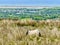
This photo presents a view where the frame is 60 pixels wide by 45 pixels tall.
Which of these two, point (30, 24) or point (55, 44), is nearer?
point (55, 44)

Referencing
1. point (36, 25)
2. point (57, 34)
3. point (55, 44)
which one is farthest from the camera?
point (36, 25)

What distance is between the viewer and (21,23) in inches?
506

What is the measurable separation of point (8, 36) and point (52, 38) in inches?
55.9

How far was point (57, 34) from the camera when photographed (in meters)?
9.23

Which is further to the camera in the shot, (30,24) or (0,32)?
(30,24)

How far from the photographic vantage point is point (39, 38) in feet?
27.9

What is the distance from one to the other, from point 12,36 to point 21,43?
0.98 meters

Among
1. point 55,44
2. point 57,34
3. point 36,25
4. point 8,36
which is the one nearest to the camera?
point 55,44

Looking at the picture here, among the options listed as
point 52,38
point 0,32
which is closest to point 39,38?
point 52,38

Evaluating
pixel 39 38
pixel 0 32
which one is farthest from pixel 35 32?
pixel 0 32

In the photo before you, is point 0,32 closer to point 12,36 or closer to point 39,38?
point 12,36

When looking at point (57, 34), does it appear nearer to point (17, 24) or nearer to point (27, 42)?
point (27, 42)

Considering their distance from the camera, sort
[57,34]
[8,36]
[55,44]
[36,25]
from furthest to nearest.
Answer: [36,25], [57,34], [8,36], [55,44]

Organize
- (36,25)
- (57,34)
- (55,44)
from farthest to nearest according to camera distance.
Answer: (36,25) < (57,34) < (55,44)
